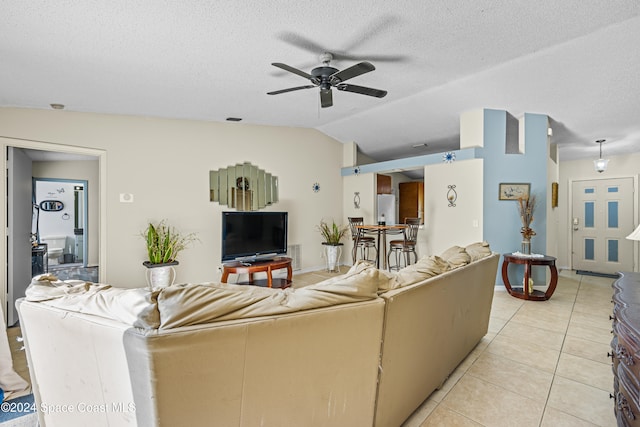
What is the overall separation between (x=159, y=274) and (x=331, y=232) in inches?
132

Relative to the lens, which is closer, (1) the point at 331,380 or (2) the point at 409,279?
(1) the point at 331,380

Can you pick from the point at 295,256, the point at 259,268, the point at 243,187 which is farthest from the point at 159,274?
the point at 295,256

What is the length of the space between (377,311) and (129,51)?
292 cm

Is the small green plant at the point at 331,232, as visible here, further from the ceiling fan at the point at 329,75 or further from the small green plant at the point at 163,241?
the ceiling fan at the point at 329,75

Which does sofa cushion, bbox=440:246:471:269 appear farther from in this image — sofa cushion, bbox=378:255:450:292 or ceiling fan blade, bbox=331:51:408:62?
ceiling fan blade, bbox=331:51:408:62

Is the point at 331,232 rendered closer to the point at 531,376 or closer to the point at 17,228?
the point at 531,376

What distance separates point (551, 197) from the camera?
4.93 metres

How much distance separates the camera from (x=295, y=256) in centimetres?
582

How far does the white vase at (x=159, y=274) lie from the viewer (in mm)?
4023

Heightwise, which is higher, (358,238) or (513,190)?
(513,190)

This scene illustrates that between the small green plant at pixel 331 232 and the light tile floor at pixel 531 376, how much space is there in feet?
10.2

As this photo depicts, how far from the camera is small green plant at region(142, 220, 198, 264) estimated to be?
4.09 metres

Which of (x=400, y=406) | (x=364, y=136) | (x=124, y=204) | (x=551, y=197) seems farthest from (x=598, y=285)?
(x=124, y=204)

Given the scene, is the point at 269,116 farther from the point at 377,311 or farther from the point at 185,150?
the point at 377,311
